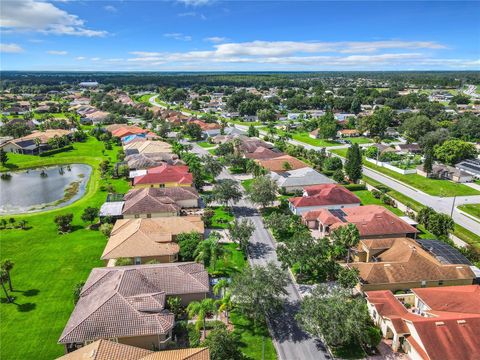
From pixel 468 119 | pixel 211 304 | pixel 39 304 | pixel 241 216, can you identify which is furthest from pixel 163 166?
pixel 468 119

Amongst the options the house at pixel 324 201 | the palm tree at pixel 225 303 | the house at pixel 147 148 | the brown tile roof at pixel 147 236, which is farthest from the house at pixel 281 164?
the palm tree at pixel 225 303

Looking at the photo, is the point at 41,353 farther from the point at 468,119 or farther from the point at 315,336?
the point at 468,119

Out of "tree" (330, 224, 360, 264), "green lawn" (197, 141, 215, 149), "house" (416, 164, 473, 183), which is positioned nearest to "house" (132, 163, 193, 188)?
"tree" (330, 224, 360, 264)

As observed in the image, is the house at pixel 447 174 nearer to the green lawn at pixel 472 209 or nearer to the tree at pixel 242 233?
the green lawn at pixel 472 209

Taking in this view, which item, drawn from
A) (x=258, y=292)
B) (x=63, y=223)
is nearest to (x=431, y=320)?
(x=258, y=292)

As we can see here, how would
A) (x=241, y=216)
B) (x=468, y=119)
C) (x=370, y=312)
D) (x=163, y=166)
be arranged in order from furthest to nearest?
(x=468, y=119) < (x=163, y=166) < (x=241, y=216) < (x=370, y=312)
